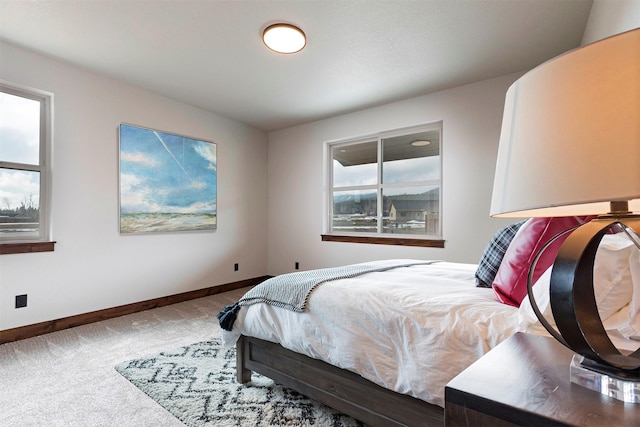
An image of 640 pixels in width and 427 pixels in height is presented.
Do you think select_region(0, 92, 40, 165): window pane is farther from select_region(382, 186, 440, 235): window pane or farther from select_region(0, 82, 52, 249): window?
select_region(382, 186, 440, 235): window pane

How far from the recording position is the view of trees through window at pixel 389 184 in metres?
3.83

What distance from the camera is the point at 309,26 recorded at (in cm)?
246

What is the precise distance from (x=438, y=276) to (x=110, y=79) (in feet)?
11.9

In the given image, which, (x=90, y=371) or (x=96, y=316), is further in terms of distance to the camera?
(x=96, y=316)

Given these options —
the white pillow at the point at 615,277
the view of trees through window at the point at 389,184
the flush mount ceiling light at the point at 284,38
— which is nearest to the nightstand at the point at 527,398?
the white pillow at the point at 615,277

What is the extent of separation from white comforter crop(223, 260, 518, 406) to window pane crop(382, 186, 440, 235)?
1938 millimetres

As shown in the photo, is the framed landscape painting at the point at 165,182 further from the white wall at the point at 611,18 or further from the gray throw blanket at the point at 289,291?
the white wall at the point at 611,18

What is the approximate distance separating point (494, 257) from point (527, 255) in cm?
39

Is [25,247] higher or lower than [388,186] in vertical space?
lower

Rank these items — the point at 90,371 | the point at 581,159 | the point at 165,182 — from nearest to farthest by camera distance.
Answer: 1. the point at 581,159
2. the point at 90,371
3. the point at 165,182

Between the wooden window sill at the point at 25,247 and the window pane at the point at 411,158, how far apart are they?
11.7ft

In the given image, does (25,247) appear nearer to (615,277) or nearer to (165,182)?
(165,182)

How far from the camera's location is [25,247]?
2812mm

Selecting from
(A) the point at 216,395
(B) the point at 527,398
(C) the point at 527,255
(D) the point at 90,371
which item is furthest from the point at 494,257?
(D) the point at 90,371
